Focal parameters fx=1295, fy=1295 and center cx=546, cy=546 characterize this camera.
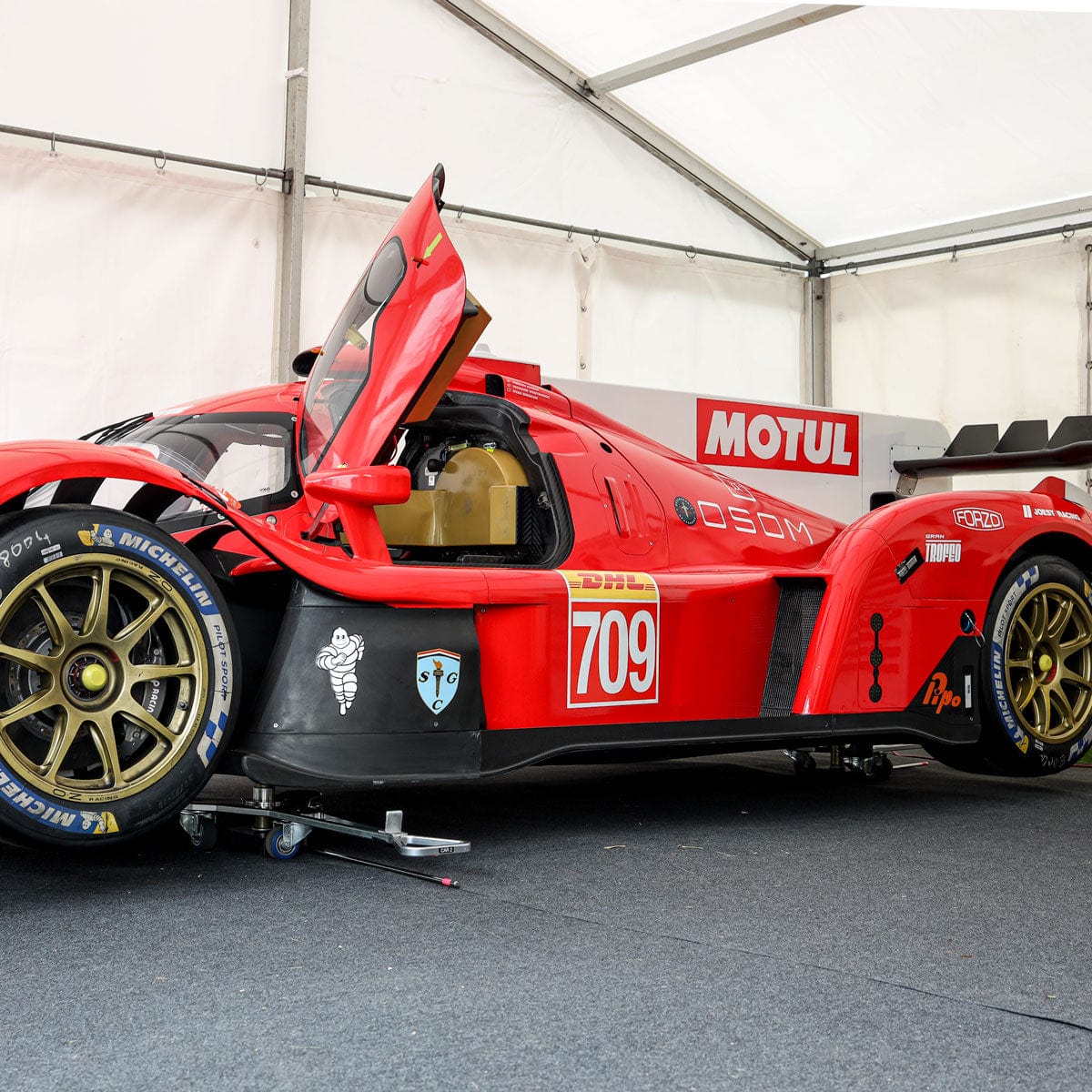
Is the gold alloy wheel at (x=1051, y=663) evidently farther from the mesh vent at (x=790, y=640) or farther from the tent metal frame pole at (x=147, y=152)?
the tent metal frame pole at (x=147, y=152)

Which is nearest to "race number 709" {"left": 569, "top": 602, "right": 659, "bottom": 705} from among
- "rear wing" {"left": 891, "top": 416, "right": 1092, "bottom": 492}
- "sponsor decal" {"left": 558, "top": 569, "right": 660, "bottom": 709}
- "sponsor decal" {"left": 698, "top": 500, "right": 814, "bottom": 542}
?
"sponsor decal" {"left": 558, "top": 569, "right": 660, "bottom": 709}

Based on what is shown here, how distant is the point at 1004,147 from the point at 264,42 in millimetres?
5481

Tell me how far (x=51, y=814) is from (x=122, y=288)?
19.4 ft

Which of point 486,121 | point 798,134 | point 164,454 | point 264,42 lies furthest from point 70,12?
point 798,134

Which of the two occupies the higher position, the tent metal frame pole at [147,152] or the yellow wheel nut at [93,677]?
the tent metal frame pole at [147,152]

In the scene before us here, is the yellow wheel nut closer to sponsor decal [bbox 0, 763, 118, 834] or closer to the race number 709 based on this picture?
sponsor decal [bbox 0, 763, 118, 834]

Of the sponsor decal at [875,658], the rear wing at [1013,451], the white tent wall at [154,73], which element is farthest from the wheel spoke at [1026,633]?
the white tent wall at [154,73]

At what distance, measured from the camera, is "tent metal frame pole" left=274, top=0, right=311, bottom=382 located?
861 cm

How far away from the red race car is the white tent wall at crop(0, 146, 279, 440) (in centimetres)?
339

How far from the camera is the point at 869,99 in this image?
969cm

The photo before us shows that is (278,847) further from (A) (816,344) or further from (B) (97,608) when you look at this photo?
(A) (816,344)

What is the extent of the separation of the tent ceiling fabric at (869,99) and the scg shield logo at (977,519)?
520 cm

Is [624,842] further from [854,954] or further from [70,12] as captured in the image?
[70,12]

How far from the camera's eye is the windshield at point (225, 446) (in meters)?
4.27
